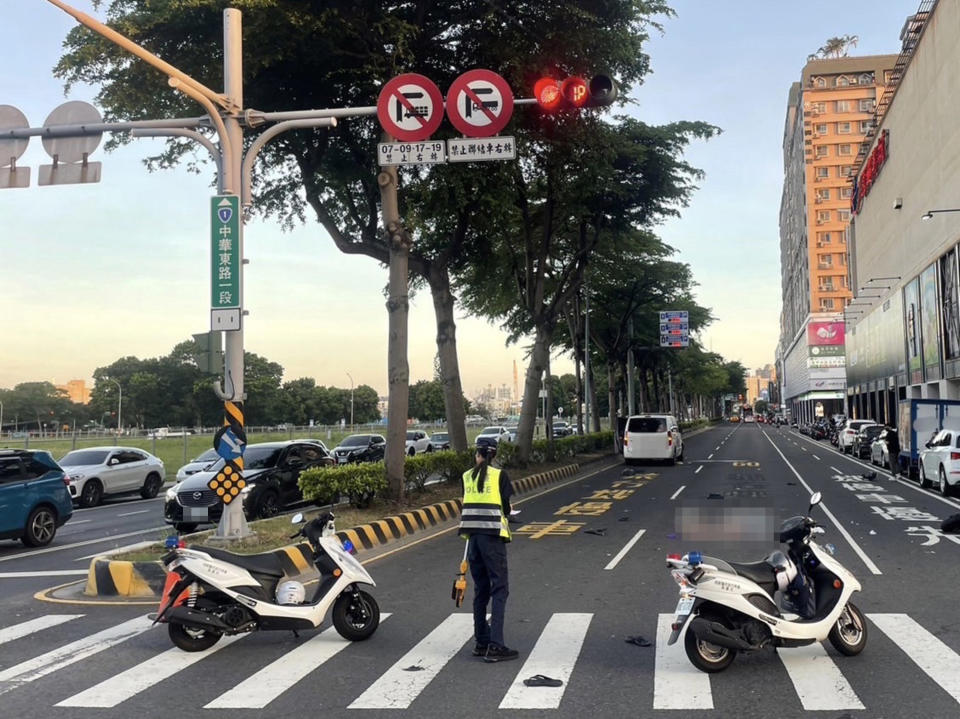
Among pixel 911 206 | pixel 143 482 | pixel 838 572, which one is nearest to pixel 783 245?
pixel 911 206

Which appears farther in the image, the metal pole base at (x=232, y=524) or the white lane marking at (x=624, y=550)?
the metal pole base at (x=232, y=524)

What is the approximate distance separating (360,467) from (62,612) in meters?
6.67

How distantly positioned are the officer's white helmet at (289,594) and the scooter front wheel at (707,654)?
3332 mm

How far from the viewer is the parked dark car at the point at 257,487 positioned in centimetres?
1510

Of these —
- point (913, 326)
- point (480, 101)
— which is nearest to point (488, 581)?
point (480, 101)

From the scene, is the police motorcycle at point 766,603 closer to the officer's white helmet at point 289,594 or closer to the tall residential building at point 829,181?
the officer's white helmet at point 289,594

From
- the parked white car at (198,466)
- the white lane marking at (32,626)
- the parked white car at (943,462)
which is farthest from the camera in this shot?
the parked white car at (943,462)

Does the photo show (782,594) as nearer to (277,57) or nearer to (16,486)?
(16,486)

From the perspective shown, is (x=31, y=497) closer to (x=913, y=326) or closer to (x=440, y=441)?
(x=440, y=441)

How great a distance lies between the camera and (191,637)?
7.13 metres

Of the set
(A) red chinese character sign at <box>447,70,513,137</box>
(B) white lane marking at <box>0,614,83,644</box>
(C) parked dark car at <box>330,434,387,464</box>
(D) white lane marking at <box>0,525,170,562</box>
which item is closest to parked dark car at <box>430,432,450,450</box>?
(C) parked dark car at <box>330,434,387,464</box>

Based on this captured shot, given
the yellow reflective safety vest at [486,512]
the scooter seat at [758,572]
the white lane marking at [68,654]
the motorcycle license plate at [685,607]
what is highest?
the yellow reflective safety vest at [486,512]

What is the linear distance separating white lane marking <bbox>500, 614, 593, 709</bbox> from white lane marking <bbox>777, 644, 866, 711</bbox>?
5.27ft

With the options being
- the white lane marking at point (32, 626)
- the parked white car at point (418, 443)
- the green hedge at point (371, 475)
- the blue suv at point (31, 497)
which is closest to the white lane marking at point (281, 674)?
the white lane marking at point (32, 626)
